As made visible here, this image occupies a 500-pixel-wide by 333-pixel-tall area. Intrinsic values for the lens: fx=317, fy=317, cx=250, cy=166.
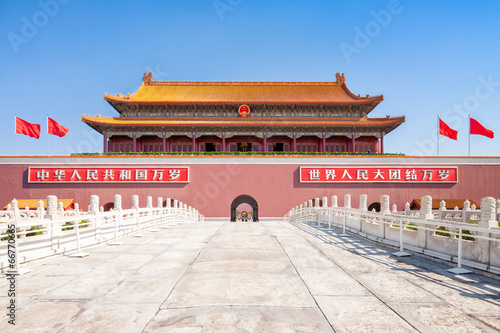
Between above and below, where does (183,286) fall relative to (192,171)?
below

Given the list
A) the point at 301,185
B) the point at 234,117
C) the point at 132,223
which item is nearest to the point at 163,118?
the point at 234,117

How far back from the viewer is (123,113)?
99.8ft

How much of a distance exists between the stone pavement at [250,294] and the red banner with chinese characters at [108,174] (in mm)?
17722

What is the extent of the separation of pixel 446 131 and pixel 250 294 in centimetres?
2717

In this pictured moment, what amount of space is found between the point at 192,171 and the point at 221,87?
41.7ft

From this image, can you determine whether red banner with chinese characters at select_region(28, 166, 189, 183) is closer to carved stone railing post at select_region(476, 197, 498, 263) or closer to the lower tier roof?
the lower tier roof

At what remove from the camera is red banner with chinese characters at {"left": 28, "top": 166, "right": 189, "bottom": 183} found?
2530 cm

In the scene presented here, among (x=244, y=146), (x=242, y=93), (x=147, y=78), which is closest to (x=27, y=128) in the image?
(x=147, y=78)

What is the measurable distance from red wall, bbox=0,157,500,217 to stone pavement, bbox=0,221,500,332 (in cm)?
1771

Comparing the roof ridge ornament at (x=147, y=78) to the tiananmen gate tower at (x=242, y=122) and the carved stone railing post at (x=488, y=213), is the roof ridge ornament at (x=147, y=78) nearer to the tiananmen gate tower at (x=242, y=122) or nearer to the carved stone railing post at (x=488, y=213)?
the tiananmen gate tower at (x=242, y=122)

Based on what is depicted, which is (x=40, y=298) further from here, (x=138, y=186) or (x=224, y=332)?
(x=138, y=186)

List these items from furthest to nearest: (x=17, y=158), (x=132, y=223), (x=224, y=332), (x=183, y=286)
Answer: (x=17, y=158) → (x=132, y=223) → (x=183, y=286) → (x=224, y=332)

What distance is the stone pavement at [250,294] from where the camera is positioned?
3.85m

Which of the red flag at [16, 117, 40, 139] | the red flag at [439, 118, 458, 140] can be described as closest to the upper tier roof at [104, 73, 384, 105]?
the red flag at [439, 118, 458, 140]
